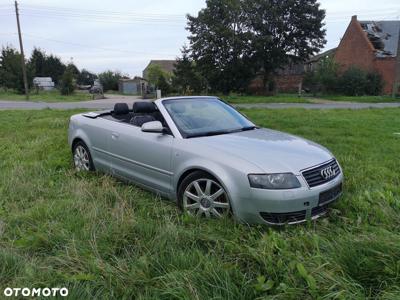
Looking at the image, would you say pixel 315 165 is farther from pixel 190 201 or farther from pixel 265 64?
pixel 265 64

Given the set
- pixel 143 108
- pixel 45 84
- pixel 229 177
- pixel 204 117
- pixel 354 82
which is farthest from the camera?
pixel 45 84

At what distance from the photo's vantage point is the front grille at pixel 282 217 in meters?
3.27

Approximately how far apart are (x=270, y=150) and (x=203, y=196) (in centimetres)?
83

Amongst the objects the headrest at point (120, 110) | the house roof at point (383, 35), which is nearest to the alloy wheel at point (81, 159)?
the headrest at point (120, 110)

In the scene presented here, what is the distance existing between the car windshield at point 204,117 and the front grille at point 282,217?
1.29m

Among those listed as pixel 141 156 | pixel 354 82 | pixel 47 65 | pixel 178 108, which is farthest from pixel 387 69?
pixel 47 65

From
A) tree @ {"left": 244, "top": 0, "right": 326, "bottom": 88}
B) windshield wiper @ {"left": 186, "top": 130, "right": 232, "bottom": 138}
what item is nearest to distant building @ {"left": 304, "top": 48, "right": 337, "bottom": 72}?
tree @ {"left": 244, "top": 0, "right": 326, "bottom": 88}

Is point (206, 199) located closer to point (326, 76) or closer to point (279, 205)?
point (279, 205)

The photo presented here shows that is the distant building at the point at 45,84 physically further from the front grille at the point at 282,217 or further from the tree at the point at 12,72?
the front grille at the point at 282,217

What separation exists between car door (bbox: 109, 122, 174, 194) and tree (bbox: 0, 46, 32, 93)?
158 ft

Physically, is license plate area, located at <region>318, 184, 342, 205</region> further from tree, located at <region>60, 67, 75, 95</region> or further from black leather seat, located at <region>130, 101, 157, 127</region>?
tree, located at <region>60, 67, 75, 95</region>

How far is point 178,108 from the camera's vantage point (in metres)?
4.58

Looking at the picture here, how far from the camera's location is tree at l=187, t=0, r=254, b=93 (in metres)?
35.4

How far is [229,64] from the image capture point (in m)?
36.2
